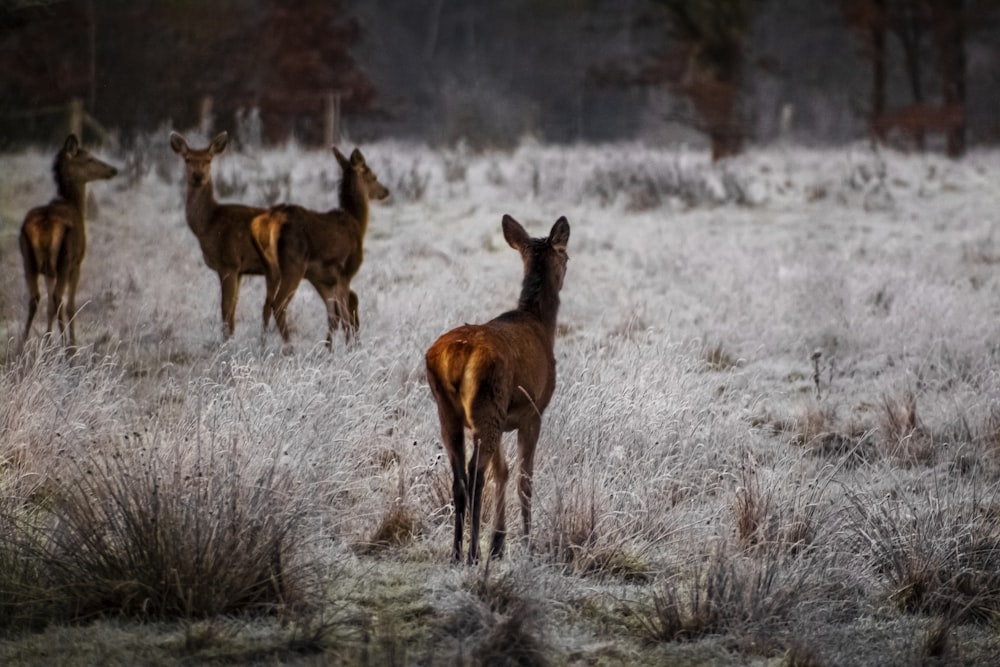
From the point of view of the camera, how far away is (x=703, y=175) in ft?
70.3

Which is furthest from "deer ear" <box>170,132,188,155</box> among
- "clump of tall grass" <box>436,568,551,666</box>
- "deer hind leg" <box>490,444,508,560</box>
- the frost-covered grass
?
"clump of tall grass" <box>436,568,551,666</box>

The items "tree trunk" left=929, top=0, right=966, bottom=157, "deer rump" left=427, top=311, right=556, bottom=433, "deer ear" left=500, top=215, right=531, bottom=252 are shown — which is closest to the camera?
"deer rump" left=427, top=311, right=556, bottom=433

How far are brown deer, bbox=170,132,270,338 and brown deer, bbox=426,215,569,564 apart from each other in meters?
4.35

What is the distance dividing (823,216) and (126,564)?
14.7m

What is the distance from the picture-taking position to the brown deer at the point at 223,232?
A: 30.4ft

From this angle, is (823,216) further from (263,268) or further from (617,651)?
(617,651)

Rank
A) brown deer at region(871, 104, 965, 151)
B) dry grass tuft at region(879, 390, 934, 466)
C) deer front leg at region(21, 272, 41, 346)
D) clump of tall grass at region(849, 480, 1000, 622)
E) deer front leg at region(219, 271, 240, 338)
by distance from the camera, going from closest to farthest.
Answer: clump of tall grass at region(849, 480, 1000, 622) → dry grass tuft at region(879, 390, 934, 466) → deer front leg at region(21, 272, 41, 346) → deer front leg at region(219, 271, 240, 338) → brown deer at region(871, 104, 965, 151)

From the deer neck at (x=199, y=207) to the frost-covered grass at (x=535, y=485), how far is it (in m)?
0.80

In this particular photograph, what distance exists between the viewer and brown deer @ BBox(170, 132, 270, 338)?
9.26 metres

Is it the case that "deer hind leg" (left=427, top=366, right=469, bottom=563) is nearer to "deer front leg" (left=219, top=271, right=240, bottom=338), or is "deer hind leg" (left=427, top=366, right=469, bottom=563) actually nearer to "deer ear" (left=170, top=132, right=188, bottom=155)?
"deer front leg" (left=219, top=271, right=240, bottom=338)

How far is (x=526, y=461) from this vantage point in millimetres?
5078

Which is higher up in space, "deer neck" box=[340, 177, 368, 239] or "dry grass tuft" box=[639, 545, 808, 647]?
"deer neck" box=[340, 177, 368, 239]

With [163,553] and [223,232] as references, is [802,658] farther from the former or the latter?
[223,232]

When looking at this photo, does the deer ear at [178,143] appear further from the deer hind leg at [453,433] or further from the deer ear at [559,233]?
the deer hind leg at [453,433]
